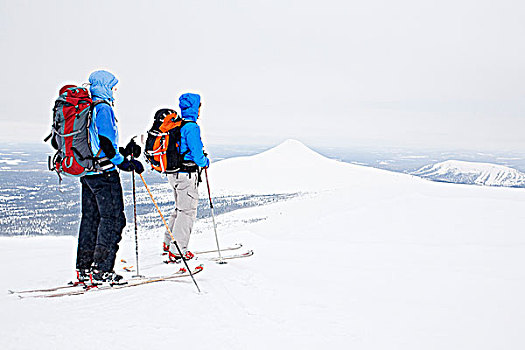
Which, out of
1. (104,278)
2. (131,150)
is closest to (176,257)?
(104,278)

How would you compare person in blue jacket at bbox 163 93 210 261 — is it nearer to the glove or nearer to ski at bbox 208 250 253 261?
ski at bbox 208 250 253 261

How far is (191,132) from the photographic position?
6.03 metres

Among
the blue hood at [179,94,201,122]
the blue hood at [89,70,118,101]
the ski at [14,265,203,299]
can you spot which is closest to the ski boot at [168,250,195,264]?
the ski at [14,265,203,299]

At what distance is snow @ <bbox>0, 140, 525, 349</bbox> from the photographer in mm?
3668

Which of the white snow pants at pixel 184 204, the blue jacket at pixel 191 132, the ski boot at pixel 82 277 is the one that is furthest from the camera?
the white snow pants at pixel 184 204

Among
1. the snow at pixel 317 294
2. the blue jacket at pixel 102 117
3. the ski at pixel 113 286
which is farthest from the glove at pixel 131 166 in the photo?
the snow at pixel 317 294

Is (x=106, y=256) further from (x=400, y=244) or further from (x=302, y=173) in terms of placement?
(x=302, y=173)

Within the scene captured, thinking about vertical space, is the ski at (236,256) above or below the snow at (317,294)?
below

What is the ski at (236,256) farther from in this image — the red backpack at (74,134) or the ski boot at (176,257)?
the red backpack at (74,134)

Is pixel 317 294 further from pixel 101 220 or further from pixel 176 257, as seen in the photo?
pixel 101 220

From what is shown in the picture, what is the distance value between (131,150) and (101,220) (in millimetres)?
1146

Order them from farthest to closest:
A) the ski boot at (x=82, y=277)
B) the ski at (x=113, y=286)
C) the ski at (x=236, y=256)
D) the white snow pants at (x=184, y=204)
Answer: the ski at (x=236, y=256)
the white snow pants at (x=184, y=204)
the ski boot at (x=82, y=277)
the ski at (x=113, y=286)

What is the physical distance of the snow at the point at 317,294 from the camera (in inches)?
144

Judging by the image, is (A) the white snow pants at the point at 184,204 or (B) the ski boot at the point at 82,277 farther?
(A) the white snow pants at the point at 184,204
